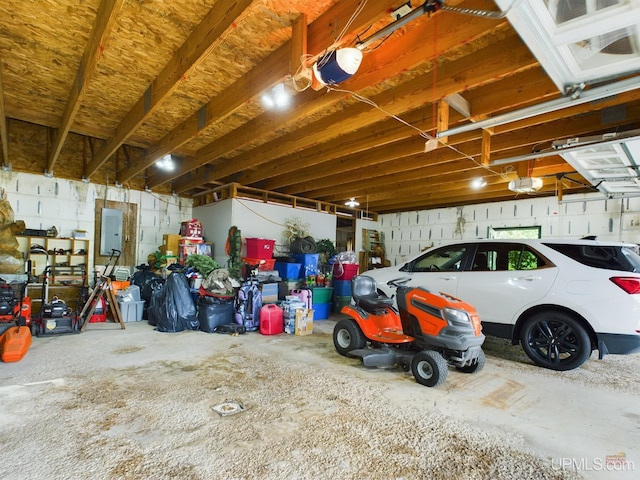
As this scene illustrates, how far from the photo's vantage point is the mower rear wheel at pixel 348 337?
360 centimetres

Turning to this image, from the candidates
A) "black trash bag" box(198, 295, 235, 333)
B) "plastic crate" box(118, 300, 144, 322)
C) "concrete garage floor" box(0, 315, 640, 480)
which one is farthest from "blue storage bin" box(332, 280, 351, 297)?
"plastic crate" box(118, 300, 144, 322)

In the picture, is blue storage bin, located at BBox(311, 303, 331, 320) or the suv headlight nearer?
the suv headlight

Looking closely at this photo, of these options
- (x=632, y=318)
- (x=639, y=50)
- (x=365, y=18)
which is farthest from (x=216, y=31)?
(x=632, y=318)

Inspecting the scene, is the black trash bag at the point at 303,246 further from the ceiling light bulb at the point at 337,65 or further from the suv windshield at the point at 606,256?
the ceiling light bulb at the point at 337,65

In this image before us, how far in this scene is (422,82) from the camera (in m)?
3.25

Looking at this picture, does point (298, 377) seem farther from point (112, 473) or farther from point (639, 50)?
point (639, 50)

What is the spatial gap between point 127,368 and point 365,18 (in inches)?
147

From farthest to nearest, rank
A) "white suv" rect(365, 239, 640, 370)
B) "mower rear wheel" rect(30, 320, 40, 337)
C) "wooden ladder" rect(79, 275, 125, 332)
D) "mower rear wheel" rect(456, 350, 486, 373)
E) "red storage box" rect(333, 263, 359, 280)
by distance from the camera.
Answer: "red storage box" rect(333, 263, 359, 280) → "wooden ladder" rect(79, 275, 125, 332) → "mower rear wheel" rect(30, 320, 40, 337) → "mower rear wheel" rect(456, 350, 486, 373) → "white suv" rect(365, 239, 640, 370)

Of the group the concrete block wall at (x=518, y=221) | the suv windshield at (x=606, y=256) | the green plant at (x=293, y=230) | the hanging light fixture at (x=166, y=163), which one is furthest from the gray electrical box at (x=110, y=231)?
the suv windshield at (x=606, y=256)

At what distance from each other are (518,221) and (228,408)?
26.1 ft

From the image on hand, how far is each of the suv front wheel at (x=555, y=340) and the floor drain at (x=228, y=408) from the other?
10.4ft

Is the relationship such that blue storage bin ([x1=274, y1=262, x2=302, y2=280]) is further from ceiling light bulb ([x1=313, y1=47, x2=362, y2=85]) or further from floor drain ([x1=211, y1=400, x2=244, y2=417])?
ceiling light bulb ([x1=313, y1=47, x2=362, y2=85])

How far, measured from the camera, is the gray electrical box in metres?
6.93

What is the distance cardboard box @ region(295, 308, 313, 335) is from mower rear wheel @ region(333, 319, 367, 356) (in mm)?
1093
